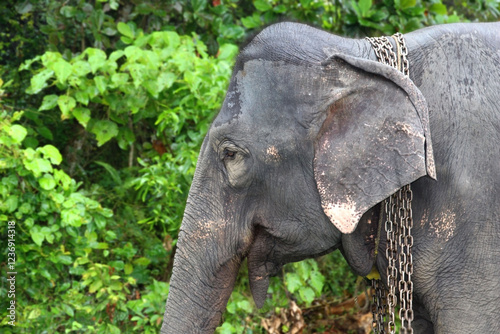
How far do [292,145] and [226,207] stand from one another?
0.99 feet

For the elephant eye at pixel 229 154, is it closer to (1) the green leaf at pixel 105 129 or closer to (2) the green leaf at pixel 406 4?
(1) the green leaf at pixel 105 129

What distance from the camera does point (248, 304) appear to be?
3.89 m

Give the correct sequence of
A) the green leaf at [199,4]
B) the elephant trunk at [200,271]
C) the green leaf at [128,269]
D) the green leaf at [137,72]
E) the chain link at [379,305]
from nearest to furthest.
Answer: the elephant trunk at [200,271] < the chain link at [379,305] < the green leaf at [137,72] < the green leaf at [128,269] < the green leaf at [199,4]

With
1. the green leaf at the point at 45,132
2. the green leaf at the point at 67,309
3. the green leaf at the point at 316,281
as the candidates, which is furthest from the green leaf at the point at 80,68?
the green leaf at the point at 316,281

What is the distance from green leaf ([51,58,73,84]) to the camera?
3834 millimetres

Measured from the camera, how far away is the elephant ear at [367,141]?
212 centimetres

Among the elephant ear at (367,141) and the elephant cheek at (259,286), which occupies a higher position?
the elephant ear at (367,141)

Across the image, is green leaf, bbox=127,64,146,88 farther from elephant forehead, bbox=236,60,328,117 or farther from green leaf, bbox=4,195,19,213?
elephant forehead, bbox=236,60,328,117

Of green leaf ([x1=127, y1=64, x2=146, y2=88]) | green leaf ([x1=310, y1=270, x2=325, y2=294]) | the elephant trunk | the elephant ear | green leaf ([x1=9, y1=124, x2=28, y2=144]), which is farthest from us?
green leaf ([x1=310, y1=270, x2=325, y2=294])

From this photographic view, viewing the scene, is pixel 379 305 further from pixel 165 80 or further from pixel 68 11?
pixel 68 11

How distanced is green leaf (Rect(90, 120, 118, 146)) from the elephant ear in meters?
2.26

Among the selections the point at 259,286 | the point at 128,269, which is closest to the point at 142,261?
the point at 128,269

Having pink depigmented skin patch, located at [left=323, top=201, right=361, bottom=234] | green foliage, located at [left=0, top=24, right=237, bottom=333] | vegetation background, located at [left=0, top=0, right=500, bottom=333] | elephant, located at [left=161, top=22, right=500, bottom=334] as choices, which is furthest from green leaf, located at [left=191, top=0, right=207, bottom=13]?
pink depigmented skin patch, located at [left=323, top=201, right=361, bottom=234]

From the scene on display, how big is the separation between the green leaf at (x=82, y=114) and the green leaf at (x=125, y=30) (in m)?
0.55
